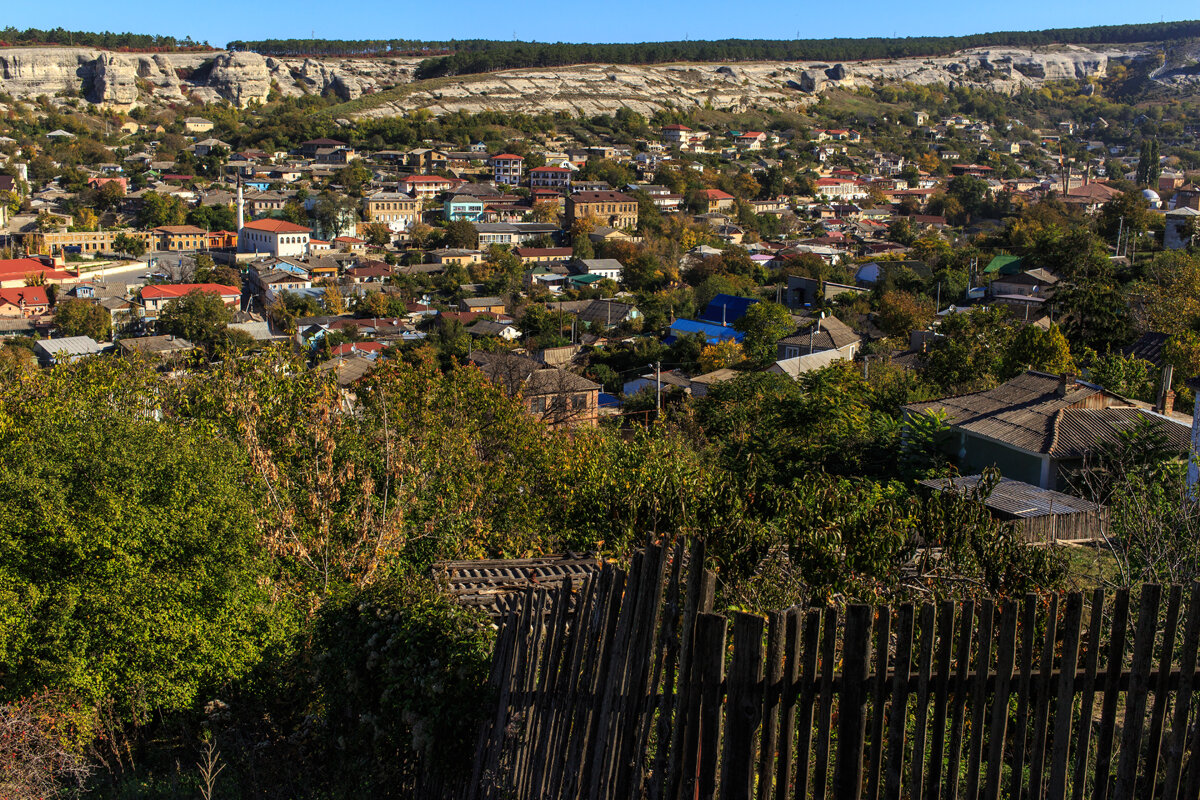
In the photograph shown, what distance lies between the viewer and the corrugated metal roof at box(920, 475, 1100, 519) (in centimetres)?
712

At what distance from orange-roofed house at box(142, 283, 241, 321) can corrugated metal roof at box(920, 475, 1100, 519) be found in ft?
115

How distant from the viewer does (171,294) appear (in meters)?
38.8

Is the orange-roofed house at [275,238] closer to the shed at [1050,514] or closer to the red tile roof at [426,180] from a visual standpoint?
the red tile roof at [426,180]

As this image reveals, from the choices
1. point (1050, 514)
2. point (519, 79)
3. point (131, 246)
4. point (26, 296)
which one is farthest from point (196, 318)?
point (519, 79)

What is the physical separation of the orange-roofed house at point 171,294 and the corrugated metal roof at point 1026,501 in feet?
115

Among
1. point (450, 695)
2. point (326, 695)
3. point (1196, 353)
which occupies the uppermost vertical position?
point (450, 695)

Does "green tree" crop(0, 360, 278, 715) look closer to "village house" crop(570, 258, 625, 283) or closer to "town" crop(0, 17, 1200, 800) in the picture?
"town" crop(0, 17, 1200, 800)

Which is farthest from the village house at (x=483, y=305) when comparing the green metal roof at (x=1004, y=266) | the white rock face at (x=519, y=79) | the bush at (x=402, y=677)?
the white rock face at (x=519, y=79)

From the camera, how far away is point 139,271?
45.7 metres

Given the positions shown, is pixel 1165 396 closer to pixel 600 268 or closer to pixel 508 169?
pixel 600 268

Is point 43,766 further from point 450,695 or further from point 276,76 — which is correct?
point 276,76

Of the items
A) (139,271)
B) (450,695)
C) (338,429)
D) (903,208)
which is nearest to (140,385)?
(338,429)

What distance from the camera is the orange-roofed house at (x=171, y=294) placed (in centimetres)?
3794

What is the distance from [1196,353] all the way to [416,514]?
11.8 m
